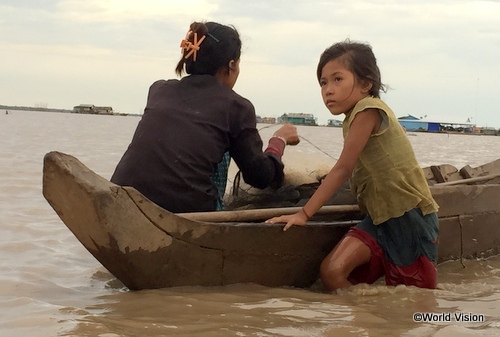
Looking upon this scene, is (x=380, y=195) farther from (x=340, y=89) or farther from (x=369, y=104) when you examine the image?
(x=340, y=89)

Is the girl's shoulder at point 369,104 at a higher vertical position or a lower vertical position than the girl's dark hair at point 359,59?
lower

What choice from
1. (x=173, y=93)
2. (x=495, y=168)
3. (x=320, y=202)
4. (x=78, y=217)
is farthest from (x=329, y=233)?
(x=495, y=168)

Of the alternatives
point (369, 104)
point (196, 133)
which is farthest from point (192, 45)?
point (369, 104)

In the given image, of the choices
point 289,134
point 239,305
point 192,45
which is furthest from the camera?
point 289,134

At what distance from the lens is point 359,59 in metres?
3.46

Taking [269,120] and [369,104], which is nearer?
[369,104]

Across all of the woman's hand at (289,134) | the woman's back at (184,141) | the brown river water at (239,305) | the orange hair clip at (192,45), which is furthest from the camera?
the woman's hand at (289,134)

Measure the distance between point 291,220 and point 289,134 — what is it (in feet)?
2.47

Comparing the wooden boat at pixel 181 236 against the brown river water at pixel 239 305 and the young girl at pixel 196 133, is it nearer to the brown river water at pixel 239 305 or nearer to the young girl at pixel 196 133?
the brown river water at pixel 239 305

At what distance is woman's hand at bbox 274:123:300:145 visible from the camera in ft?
12.8

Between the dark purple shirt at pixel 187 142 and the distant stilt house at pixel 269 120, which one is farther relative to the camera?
the distant stilt house at pixel 269 120

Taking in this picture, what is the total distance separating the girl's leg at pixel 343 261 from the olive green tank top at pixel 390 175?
0.16 metres

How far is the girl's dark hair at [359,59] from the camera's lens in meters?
3.46

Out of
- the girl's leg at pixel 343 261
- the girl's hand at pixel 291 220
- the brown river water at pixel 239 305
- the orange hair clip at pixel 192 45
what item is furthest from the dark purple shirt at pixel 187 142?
the girl's leg at pixel 343 261
